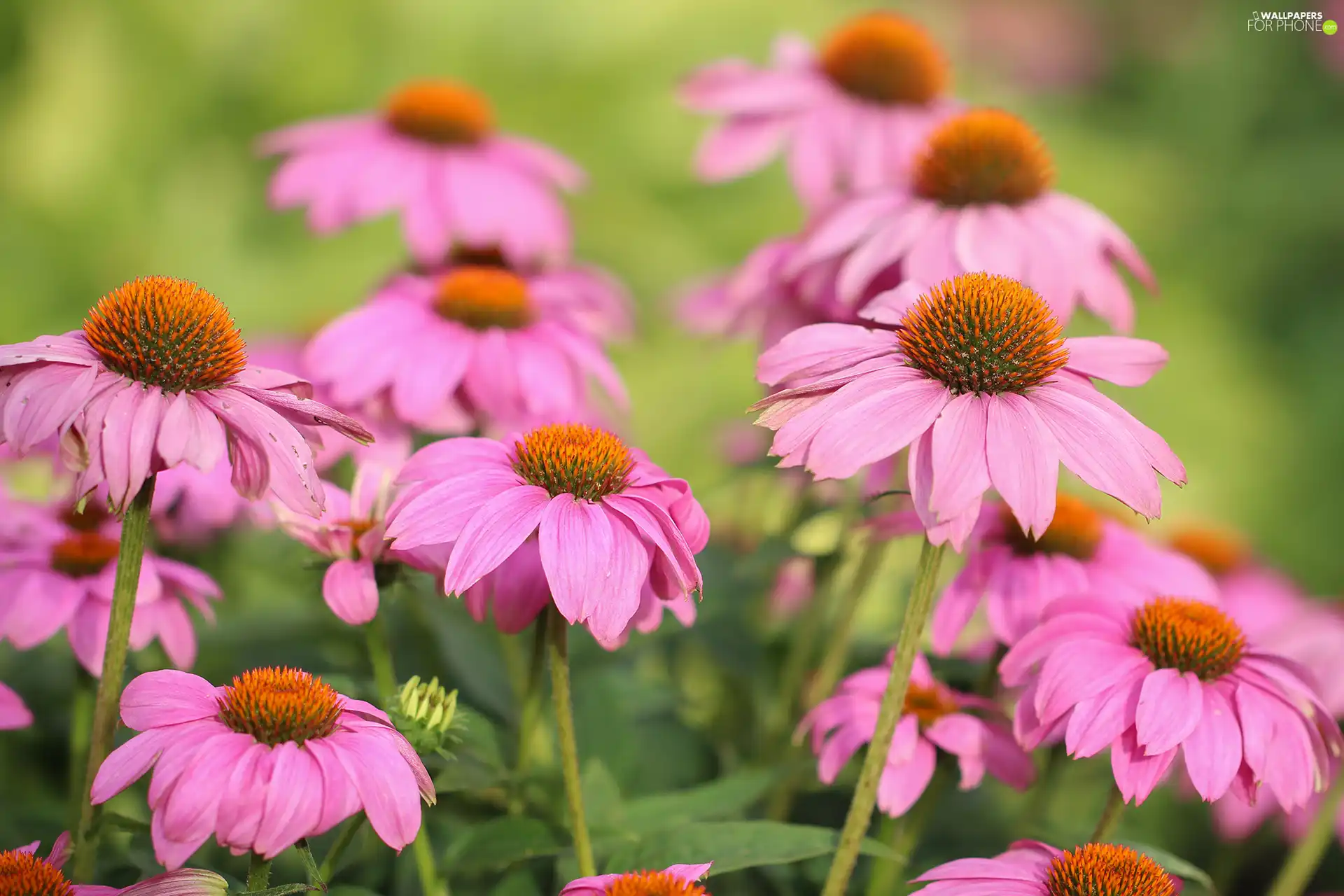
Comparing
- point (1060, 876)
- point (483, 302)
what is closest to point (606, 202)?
point (483, 302)

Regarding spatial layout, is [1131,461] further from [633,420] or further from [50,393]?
[633,420]

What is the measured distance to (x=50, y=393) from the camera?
50 centimetres

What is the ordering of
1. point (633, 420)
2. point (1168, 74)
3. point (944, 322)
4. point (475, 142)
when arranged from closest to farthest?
1. point (944, 322)
2. point (475, 142)
3. point (633, 420)
4. point (1168, 74)

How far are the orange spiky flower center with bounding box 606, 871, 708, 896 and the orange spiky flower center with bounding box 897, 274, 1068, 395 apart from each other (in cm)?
24

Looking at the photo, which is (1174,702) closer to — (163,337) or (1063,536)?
(1063,536)

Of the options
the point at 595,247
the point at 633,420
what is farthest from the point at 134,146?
the point at 633,420

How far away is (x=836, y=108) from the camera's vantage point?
1.04m

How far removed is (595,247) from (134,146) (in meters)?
0.84

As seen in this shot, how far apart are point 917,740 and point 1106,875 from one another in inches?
5.9

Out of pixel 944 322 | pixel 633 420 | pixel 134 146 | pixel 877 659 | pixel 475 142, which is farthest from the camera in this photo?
pixel 134 146

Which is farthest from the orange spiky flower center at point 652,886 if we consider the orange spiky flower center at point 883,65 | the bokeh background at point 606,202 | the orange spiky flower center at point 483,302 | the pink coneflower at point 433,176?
the bokeh background at point 606,202

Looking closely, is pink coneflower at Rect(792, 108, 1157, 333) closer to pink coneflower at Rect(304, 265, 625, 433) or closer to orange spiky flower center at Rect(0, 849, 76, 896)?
pink coneflower at Rect(304, 265, 625, 433)

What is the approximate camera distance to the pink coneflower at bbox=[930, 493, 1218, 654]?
692mm

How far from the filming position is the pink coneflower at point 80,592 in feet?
2.05
